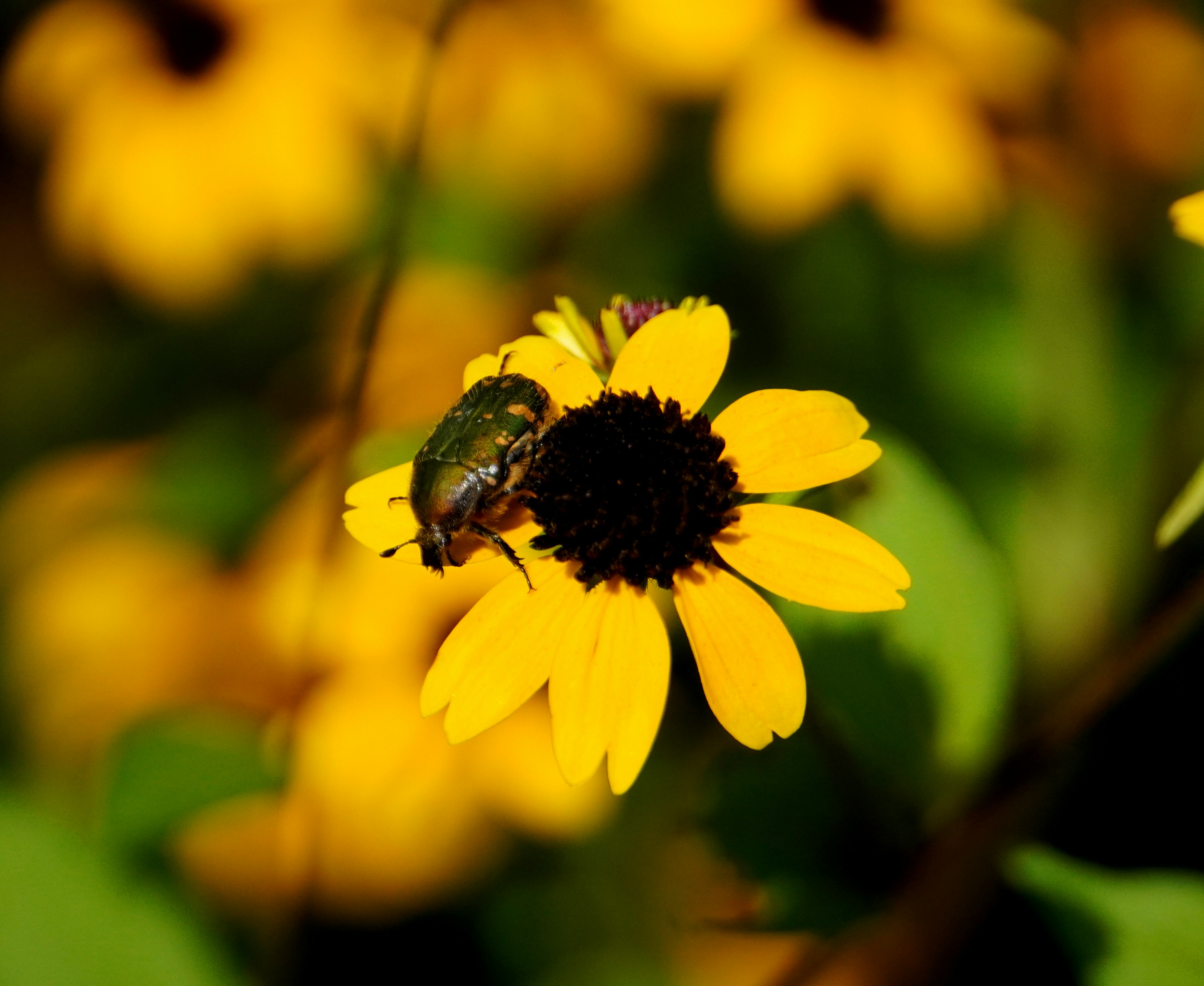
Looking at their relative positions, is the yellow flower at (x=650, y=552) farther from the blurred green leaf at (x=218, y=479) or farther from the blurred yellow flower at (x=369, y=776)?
the blurred green leaf at (x=218, y=479)

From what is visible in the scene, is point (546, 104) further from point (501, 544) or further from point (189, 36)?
point (501, 544)

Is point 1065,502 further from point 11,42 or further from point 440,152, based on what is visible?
point 11,42

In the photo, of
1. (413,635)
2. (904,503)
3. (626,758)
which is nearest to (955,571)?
(904,503)

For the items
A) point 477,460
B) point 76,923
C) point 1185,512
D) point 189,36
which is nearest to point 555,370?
point 477,460

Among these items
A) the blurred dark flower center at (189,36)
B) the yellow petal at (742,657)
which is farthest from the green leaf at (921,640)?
the blurred dark flower center at (189,36)

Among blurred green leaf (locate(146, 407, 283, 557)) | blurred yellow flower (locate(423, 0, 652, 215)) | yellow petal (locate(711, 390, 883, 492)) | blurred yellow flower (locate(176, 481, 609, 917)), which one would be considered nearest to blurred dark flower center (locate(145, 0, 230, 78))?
blurred yellow flower (locate(423, 0, 652, 215))

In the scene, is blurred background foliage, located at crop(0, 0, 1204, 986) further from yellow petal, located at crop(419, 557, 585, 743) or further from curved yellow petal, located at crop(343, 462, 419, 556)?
yellow petal, located at crop(419, 557, 585, 743)
